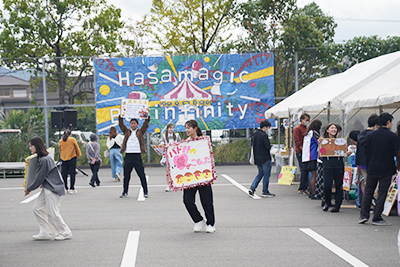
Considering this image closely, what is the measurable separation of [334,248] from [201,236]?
1.96m

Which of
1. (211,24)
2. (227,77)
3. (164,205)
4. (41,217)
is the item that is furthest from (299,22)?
(41,217)

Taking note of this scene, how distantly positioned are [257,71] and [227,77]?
1452 millimetres

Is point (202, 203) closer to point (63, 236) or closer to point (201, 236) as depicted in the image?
point (201, 236)

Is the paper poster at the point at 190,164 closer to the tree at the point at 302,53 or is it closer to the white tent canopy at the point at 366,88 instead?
the white tent canopy at the point at 366,88

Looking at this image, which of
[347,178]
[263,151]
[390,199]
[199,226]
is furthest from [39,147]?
[347,178]

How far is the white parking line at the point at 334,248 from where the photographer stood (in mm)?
5816

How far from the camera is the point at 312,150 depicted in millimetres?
11273

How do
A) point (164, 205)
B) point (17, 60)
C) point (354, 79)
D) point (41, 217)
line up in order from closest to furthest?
1. point (41, 217)
2. point (164, 205)
3. point (354, 79)
4. point (17, 60)

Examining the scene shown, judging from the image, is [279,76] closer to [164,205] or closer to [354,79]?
[354,79]

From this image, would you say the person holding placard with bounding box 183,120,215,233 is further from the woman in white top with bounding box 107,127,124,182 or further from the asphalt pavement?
the woman in white top with bounding box 107,127,124,182

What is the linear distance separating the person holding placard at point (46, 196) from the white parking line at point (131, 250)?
3.08 ft

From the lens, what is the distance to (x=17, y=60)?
85.8 feet

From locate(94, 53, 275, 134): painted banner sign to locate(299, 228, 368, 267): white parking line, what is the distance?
52.2 ft

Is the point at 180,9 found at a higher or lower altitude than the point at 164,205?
higher
